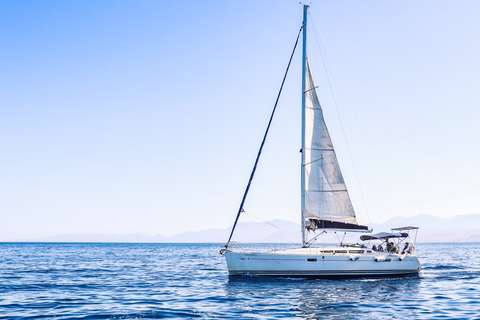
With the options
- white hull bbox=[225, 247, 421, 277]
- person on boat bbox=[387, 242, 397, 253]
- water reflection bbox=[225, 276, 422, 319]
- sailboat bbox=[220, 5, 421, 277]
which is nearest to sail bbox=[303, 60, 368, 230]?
sailboat bbox=[220, 5, 421, 277]

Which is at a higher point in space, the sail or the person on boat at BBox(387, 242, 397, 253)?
the sail

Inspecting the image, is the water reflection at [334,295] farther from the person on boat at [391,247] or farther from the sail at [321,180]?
the sail at [321,180]

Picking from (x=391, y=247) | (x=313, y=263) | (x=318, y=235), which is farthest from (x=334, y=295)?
(x=391, y=247)

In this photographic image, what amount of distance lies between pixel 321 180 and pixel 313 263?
6400mm

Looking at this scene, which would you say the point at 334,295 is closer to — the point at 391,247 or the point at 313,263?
the point at 313,263

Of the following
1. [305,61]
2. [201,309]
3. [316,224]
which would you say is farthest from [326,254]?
→ [305,61]

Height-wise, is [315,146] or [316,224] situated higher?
[315,146]

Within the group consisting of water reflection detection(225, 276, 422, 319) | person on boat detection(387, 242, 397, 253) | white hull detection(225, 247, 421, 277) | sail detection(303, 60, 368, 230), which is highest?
sail detection(303, 60, 368, 230)

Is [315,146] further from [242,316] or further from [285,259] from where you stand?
[242,316]

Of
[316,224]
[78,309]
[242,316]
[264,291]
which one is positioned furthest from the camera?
[316,224]

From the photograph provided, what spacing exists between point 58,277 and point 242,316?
20776 mm

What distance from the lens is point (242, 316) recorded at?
54.0 feet

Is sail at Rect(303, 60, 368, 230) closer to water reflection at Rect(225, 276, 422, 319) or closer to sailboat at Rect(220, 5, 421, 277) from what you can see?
sailboat at Rect(220, 5, 421, 277)

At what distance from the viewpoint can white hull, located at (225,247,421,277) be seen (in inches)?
1050
